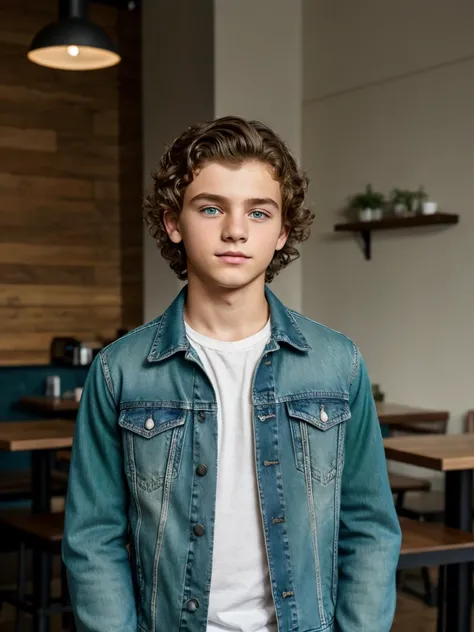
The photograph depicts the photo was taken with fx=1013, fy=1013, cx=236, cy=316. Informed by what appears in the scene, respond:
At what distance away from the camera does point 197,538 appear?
50.3 inches

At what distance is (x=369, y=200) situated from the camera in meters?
5.79

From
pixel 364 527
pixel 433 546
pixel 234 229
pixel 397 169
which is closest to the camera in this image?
pixel 234 229

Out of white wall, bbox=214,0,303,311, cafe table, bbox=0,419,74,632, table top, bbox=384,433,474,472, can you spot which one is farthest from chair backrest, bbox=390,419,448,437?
cafe table, bbox=0,419,74,632

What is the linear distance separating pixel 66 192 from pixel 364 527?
19.7ft

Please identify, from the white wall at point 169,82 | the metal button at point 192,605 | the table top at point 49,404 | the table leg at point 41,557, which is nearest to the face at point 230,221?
the metal button at point 192,605

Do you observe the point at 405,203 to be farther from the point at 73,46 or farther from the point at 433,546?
the point at 433,546

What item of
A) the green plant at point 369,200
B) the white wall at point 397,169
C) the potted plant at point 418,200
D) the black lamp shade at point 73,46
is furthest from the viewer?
the green plant at point 369,200

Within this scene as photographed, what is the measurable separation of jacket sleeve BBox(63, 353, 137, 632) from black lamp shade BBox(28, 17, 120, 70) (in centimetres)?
351

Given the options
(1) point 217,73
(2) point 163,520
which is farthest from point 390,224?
(2) point 163,520

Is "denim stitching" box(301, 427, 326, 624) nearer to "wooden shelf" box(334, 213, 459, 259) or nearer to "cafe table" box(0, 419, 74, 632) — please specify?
"cafe table" box(0, 419, 74, 632)

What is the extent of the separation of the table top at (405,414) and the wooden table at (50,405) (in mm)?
1511

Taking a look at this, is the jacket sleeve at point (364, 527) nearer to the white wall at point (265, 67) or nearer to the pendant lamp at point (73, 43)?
the pendant lamp at point (73, 43)

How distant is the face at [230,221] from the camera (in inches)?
50.6

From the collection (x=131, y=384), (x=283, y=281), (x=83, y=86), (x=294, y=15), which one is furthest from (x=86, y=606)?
(x=83, y=86)
